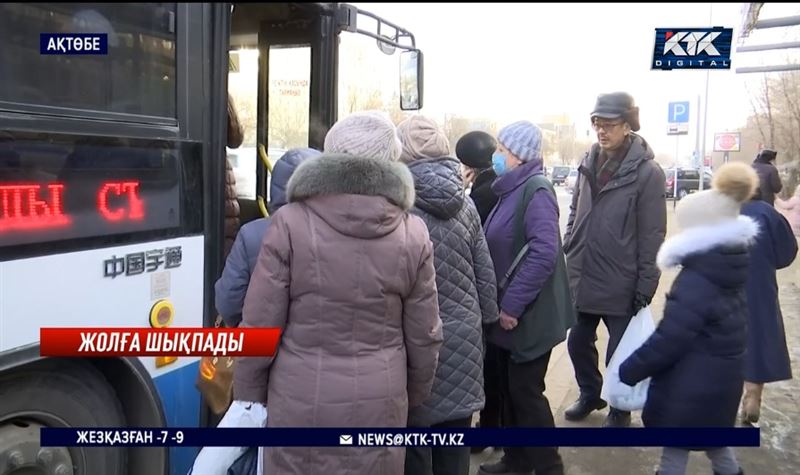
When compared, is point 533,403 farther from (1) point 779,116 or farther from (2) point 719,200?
(1) point 779,116

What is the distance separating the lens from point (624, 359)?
10.1ft

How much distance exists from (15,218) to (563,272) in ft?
7.04

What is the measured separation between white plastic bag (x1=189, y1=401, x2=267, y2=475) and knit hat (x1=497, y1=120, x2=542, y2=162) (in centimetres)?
158

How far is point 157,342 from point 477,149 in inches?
84.7

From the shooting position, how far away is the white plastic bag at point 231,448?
1893mm

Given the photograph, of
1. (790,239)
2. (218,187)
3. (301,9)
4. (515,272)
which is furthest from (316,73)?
(790,239)

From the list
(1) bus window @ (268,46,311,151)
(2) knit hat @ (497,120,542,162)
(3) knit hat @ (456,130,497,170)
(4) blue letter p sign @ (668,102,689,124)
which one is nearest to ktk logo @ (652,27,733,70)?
(4) blue letter p sign @ (668,102,689,124)

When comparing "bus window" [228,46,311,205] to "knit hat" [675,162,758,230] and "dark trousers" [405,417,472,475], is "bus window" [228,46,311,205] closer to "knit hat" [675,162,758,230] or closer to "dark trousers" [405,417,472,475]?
"dark trousers" [405,417,472,475]

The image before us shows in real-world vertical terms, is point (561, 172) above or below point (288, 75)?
Result: below

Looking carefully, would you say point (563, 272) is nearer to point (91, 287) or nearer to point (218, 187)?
point (218, 187)

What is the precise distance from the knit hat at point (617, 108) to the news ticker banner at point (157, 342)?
6.14 ft

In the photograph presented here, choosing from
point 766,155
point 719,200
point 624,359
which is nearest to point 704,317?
point 719,200

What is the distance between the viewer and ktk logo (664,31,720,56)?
2072 millimetres

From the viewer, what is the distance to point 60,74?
6.14ft
